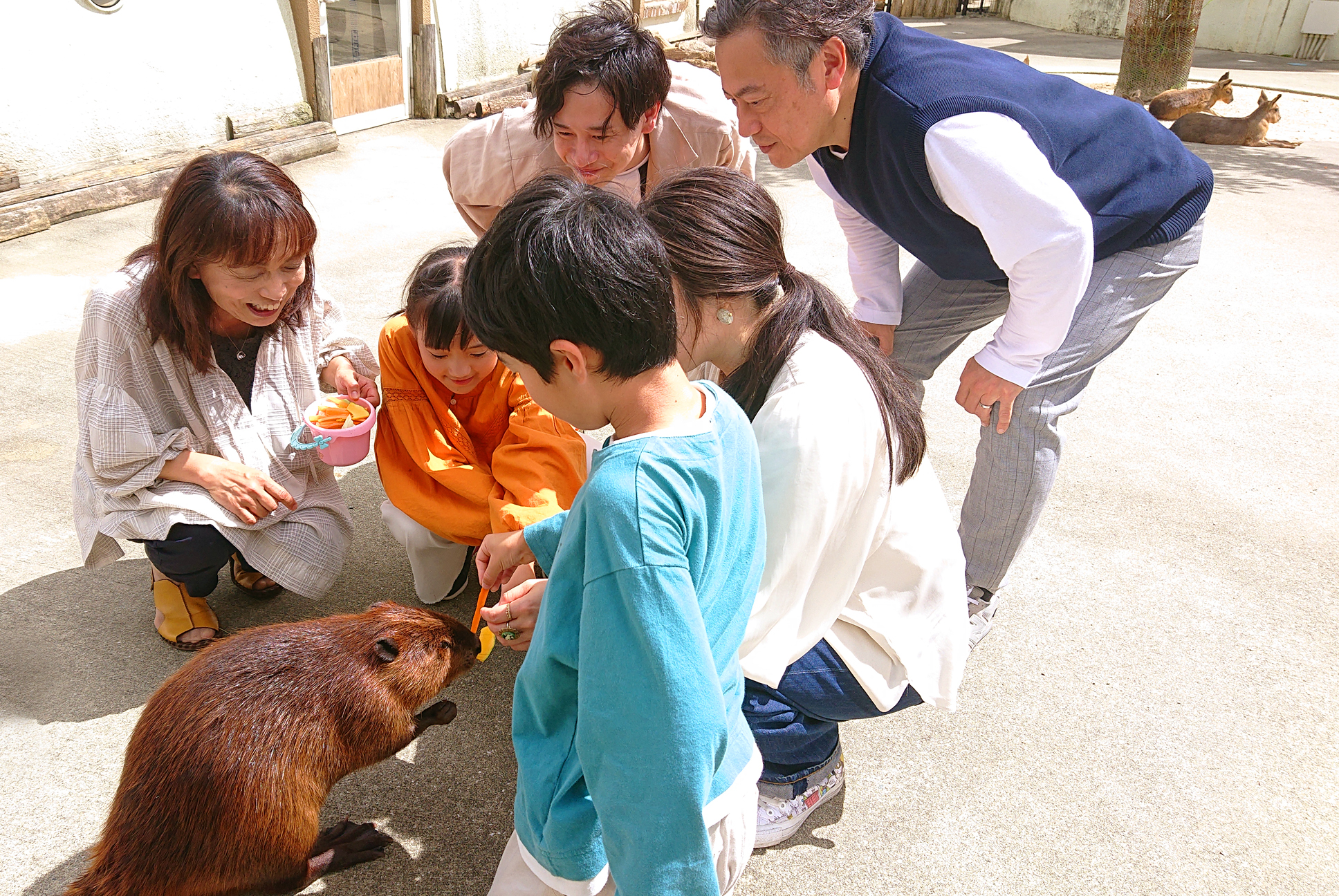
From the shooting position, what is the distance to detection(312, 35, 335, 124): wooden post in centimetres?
650

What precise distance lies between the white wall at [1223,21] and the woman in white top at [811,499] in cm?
1494

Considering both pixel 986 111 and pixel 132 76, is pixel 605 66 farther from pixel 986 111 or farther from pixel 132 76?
pixel 132 76

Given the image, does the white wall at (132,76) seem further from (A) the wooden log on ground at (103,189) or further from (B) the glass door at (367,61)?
(B) the glass door at (367,61)

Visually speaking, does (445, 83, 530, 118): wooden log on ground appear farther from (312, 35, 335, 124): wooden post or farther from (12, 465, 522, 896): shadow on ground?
(12, 465, 522, 896): shadow on ground

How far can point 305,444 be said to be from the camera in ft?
8.53

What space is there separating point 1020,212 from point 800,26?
626 millimetres

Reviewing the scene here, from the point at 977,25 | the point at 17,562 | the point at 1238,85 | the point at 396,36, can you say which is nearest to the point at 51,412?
the point at 17,562

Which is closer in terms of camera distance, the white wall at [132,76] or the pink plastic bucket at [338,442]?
the pink plastic bucket at [338,442]

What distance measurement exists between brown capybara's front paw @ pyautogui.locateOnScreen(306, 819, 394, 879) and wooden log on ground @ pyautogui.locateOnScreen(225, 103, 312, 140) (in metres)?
5.36

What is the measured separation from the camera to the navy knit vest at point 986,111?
2164mm

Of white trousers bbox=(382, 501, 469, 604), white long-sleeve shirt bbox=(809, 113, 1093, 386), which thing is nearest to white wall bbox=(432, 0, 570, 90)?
white trousers bbox=(382, 501, 469, 604)

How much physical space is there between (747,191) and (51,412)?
291 cm

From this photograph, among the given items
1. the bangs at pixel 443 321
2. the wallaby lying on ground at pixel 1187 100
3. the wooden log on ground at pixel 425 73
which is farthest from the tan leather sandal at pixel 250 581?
the wallaby lying on ground at pixel 1187 100

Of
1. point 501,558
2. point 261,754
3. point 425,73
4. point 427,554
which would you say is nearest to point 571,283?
point 501,558
